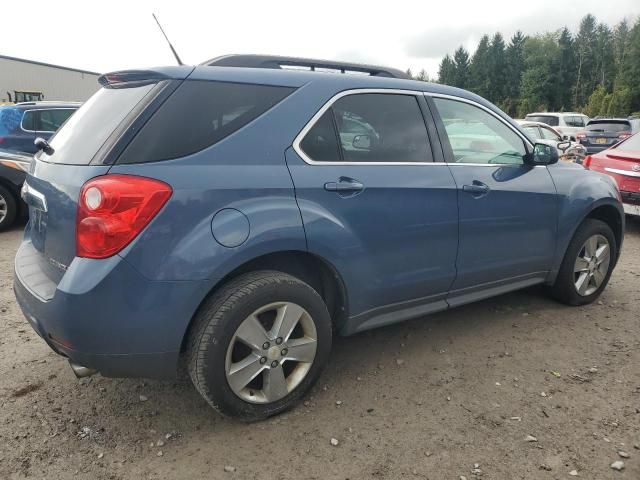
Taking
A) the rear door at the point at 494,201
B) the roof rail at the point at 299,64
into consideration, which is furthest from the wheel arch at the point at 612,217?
the roof rail at the point at 299,64

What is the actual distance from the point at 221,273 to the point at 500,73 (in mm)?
92394

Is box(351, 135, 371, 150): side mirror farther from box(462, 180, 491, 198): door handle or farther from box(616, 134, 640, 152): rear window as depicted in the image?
box(616, 134, 640, 152): rear window

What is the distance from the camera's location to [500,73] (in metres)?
84.7

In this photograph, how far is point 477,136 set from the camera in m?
3.50

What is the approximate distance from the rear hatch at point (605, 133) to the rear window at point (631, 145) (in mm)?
7803

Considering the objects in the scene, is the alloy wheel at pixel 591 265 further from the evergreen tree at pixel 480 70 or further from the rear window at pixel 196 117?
the evergreen tree at pixel 480 70

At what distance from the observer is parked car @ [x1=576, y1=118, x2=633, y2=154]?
1453 cm

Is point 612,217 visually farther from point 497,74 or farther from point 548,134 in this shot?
point 497,74

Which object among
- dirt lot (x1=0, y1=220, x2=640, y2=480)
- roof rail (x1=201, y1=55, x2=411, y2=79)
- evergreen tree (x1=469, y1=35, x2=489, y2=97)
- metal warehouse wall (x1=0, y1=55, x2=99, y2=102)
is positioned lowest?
dirt lot (x1=0, y1=220, x2=640, y2=480)

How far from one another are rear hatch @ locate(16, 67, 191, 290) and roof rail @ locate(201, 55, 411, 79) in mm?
469

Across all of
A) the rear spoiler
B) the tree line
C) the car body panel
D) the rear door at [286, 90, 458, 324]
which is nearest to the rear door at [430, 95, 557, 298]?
the rear door at [286, 90, 458, 324]

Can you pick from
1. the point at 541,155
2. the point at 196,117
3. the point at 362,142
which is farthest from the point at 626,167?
the point at 196,117

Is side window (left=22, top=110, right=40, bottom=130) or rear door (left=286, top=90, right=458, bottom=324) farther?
side window (left=22, top=110, right=40, bottom=130)

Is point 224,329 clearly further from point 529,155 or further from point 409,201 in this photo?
point 529,155
